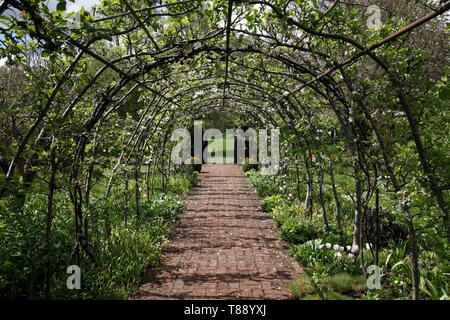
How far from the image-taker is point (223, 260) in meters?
4.59

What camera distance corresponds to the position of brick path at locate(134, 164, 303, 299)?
11.9 feet

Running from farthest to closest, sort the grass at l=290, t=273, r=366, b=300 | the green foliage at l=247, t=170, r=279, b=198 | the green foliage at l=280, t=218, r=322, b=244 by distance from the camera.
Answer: the green foliage at l=247, t=170, r=279, b=198
the green foliage at l=280, t=218, r=322, b=244
the grass at l=290, t=273, r=366, b=300

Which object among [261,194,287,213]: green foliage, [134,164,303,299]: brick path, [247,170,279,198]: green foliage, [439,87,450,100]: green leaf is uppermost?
[439,87,450,100]: green leaf

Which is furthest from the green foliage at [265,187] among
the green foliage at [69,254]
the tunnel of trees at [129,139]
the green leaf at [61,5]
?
the green leaf at [61,5]

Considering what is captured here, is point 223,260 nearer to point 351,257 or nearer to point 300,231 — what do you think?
point 300,231

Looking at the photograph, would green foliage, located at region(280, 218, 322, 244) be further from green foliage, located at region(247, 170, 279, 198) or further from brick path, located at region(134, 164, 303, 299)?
green foliage, located at region(247, 170, 279, 198)

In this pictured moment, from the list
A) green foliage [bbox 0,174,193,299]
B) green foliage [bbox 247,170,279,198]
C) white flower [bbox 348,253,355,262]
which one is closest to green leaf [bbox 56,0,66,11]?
green foliage [bbox 0,174,193,299]

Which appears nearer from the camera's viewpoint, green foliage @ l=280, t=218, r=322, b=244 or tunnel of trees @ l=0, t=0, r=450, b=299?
tunnel of trees @ l=0, t=0, r=450, b=299

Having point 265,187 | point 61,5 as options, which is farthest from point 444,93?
point 265,187

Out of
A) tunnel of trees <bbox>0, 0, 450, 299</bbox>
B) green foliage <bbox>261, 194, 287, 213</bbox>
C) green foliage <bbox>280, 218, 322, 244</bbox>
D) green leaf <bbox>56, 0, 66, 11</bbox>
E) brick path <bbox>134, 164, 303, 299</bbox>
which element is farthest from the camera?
green foliage <bbox>261, 194, 287, 213</bbox>

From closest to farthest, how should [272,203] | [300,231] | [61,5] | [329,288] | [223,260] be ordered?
[61,5], [329,288], [223,260], [300,231], [272,203]

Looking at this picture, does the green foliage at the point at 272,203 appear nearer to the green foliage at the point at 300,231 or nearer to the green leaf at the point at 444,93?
the green foliage at the point at 300,231

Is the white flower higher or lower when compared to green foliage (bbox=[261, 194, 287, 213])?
lower
